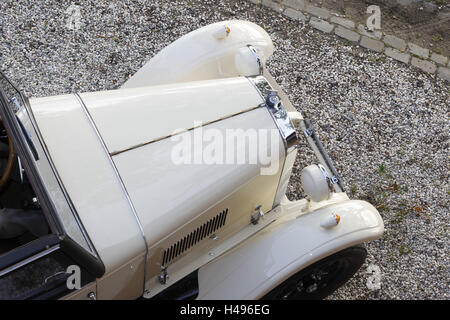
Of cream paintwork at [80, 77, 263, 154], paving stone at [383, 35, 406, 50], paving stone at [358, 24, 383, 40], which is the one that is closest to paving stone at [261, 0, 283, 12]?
paving stone at [358, 24, 383, 40]

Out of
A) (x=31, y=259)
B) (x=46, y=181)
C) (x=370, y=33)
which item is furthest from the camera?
(x=370, y=33)

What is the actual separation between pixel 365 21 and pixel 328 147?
1.75 m

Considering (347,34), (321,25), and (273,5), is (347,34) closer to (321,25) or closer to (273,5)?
(321,25)

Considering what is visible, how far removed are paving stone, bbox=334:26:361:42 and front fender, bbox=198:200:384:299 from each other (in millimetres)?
2683

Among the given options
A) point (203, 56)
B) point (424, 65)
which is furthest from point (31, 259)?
point (424, 65)

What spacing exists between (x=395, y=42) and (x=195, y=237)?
3.54 meters

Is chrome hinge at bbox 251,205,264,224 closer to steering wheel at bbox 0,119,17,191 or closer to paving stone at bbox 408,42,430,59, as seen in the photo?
steering wheel at bbox 0,119,17,191

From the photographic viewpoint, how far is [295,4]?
5.23m

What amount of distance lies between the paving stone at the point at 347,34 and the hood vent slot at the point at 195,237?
3109mm

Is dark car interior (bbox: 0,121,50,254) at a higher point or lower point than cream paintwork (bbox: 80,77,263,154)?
lower

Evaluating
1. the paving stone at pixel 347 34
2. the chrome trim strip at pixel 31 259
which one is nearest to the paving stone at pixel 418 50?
the paving stone at pixel 347 34

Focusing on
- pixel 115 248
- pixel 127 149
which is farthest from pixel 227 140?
pixel 115 248

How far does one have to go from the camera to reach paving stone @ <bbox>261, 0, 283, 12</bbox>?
519 centimetres

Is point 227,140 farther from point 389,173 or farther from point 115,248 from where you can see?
point 389,173
